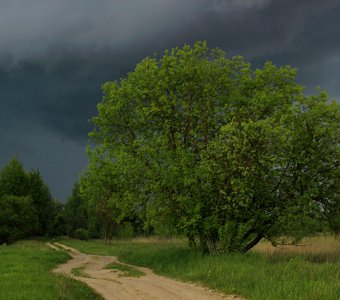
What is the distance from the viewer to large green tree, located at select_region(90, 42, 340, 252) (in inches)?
936

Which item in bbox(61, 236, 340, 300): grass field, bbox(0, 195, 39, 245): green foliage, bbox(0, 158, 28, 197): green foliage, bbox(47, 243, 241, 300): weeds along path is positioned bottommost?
bbox(47, 243, 241, 300): weeds along path

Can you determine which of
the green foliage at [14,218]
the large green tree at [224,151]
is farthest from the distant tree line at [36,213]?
the large green tree at [224,151]

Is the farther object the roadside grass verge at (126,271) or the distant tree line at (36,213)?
the distant tree line at (36,213)

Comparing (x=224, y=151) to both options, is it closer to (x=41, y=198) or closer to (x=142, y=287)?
(x=142, y=287)

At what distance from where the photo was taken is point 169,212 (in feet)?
84.9

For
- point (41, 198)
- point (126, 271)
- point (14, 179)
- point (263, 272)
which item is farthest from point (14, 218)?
point (263, 272)

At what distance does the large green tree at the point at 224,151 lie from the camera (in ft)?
78.0

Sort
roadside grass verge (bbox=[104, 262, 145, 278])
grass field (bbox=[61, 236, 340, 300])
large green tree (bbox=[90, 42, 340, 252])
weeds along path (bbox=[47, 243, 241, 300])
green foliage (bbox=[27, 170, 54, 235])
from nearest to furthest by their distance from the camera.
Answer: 1. grass field (bbox=[61, 236, 340, 300])
2. weeds along path (bbox=[47, 243, 241, 300])
3. roadside grass verge (bbox=[104, 262, 145, 278])
4. large green tree (bbox=[90, 42, 340, 252])
5. green foliage (bbox=[27, 170, 54, 235])

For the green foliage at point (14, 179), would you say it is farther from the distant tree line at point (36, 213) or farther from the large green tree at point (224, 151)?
the large green tree at point (224, 151)

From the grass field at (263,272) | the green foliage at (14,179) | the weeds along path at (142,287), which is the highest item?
the green foliage at (14,179)

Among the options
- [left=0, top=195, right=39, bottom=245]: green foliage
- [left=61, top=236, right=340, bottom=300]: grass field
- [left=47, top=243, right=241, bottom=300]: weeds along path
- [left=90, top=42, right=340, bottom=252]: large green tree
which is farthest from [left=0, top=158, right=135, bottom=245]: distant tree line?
[left=47, top=243, right=241, bottom=300]: weeds along path

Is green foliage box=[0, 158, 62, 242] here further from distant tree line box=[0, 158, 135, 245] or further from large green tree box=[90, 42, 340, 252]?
large green tree box=[90, 42, 340, 252]

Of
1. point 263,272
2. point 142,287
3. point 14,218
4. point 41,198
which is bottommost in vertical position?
point 142,287

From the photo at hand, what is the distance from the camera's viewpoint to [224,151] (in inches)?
922
